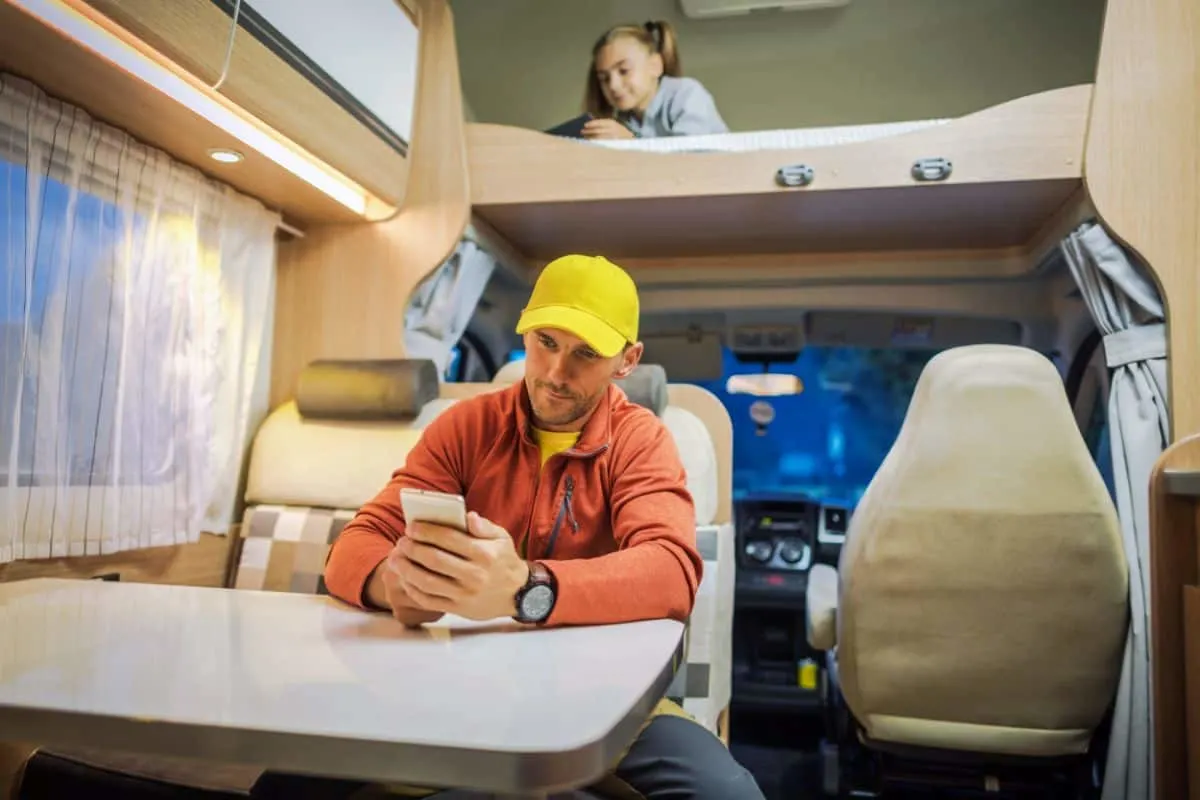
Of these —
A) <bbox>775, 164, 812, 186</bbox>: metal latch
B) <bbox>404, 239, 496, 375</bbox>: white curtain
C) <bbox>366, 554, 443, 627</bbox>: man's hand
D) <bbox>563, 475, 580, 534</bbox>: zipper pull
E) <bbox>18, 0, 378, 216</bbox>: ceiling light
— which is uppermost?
<bbox>775, 164, 812, 186</bbox>: metal latch

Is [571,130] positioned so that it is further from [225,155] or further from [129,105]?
[129,105]

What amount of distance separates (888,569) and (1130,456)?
0.72 meters

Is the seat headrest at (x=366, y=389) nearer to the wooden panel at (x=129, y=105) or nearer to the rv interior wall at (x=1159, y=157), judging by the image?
the wooden panel at (x=129, y=105)

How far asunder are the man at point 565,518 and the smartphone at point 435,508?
2 cm

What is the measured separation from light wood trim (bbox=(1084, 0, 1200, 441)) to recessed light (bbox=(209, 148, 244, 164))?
202 cm

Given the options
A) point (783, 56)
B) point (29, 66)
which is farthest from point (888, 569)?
point (783, 56)

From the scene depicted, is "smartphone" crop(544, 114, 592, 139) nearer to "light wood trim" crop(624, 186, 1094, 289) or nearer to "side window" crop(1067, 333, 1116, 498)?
"light wood trim" crop(624, 186, 1094, 289)

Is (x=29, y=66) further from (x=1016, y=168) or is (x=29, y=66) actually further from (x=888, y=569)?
(x=1016, y=168)

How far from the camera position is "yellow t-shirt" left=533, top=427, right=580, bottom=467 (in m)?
1.35

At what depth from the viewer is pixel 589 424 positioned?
1338 millimetres

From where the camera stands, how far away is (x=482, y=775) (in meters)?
0.59

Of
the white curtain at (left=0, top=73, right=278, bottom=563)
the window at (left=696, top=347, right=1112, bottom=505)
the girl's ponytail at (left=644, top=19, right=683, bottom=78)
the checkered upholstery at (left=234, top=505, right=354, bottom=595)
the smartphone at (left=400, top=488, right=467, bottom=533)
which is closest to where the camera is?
the smartphone at (left=400, top=488, right=467, bottom=533)

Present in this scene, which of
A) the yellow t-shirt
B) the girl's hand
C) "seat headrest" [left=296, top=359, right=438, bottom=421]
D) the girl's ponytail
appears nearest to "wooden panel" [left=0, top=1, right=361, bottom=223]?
"seat headrest" [left=296, top=359, right=438, bottom=421]

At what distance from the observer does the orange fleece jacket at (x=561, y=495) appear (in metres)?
1.11
